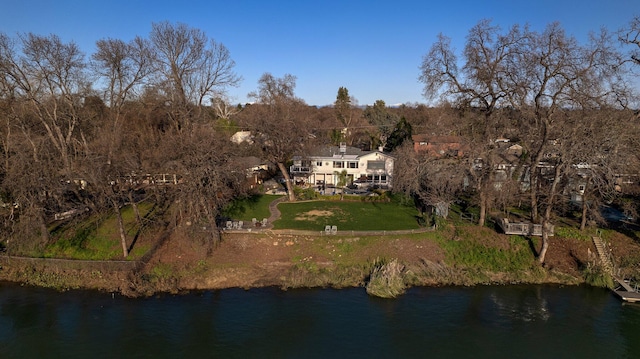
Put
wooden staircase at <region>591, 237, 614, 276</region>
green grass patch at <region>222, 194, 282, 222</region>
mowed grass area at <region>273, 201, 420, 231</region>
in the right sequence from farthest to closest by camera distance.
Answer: green grass patch at <region>222, 194, 282, 222</region> < mowed grass area at <region>273, 201, 420, 231</region> < wooden staircase at <region>591, 237, 614, 276</region>

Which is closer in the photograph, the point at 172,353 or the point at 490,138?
the point at 172,353

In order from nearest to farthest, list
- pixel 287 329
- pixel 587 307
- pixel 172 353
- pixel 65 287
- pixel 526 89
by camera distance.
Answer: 1. pixel 172 353
2. pixel 287 329
3. pixel 587 307
4. pixel 65 287
5. pixel 526 89

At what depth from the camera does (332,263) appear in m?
27.6

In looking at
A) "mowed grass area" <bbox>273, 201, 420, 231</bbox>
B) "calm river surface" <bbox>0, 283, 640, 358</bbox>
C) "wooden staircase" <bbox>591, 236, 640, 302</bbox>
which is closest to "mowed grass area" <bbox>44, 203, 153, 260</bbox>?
"calm river surface" <bbox>0, 283, 640, 358</bbox>

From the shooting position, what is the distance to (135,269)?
26000 mm

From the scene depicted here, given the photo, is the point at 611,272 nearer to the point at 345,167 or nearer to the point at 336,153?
the point at 345,167

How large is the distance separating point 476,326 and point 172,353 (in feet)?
53.1

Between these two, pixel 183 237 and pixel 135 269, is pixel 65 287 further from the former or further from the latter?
pixel 183 237

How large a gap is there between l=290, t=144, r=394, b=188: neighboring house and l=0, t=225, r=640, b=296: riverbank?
20009mm

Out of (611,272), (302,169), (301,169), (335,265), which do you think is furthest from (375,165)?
(611,272)

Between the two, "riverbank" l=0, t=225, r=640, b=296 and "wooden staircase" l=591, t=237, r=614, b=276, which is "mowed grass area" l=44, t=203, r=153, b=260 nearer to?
"riverbank" l=0, t=225, r=640, b=296

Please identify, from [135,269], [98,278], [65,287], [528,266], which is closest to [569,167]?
[528,266]

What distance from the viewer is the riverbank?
2570 cm

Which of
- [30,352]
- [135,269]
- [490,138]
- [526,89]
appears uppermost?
[526,89]
